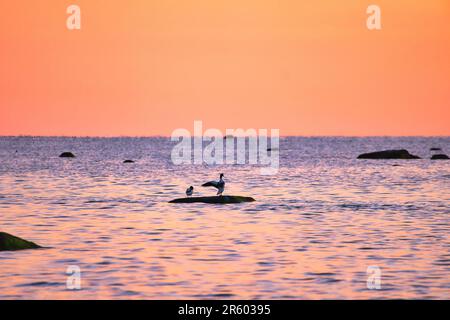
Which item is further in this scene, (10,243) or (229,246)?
(229,246)

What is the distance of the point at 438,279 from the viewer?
2312cm

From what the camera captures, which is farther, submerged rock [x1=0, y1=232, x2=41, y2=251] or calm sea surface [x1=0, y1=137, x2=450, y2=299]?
submerged rock [x1=0, y1=232, x2=41, y2=251]

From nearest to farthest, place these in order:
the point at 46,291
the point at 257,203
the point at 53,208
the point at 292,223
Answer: the point at 46,291 < the point at 292,223 < the point at 53,208 < the point at 257,203

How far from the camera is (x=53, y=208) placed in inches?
1810

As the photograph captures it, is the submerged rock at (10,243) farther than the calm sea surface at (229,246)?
Yes

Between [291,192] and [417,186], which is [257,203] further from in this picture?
[417,186]

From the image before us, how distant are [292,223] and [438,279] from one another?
50.3 feet

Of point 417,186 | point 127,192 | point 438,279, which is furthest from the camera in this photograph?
point 417,186

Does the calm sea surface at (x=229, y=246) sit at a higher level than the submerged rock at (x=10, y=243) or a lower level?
lower

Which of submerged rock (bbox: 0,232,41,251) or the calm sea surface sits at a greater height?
submerged rock (bbox: 0,232,41,251)

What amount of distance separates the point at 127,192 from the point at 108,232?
26.9 meters
